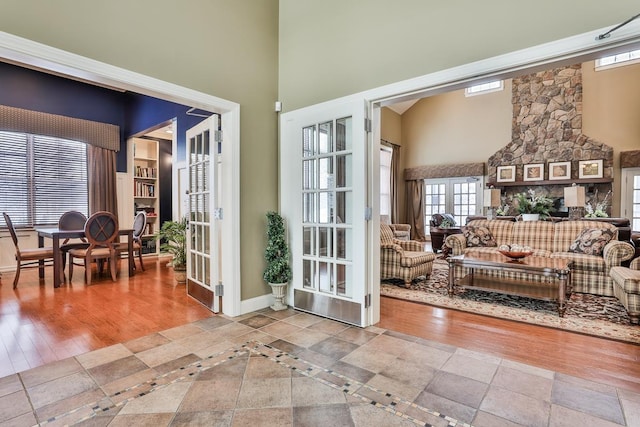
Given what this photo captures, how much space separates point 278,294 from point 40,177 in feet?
17.4

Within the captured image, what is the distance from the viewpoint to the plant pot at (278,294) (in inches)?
137

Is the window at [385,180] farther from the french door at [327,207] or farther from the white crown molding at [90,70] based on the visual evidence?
the white crown molding at [90,70]

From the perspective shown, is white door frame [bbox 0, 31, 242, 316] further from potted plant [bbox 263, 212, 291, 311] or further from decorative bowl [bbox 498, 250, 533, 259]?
decorative bowl [bbox 498, 250, 533, 259]

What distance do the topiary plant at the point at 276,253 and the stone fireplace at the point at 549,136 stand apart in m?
8.17

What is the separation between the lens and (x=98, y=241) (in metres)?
4.82

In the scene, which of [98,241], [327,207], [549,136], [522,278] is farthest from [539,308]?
[549,136]

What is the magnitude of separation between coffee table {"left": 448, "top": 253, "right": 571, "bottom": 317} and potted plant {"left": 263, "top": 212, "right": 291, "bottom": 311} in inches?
82.3

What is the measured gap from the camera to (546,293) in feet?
12.0

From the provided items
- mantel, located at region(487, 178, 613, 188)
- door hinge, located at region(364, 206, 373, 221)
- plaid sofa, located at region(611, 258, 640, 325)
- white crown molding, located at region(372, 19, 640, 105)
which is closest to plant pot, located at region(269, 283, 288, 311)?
door hinge, located at region(364, 206, 373, 221)

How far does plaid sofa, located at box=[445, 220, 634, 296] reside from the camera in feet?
13.2

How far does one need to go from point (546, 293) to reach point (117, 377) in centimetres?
413

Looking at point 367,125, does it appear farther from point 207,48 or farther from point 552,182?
→ point 552,182

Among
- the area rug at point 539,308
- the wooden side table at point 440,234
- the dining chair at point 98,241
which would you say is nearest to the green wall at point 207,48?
the area rug at point 539,308

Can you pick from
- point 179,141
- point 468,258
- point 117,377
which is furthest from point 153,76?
point 468,258
